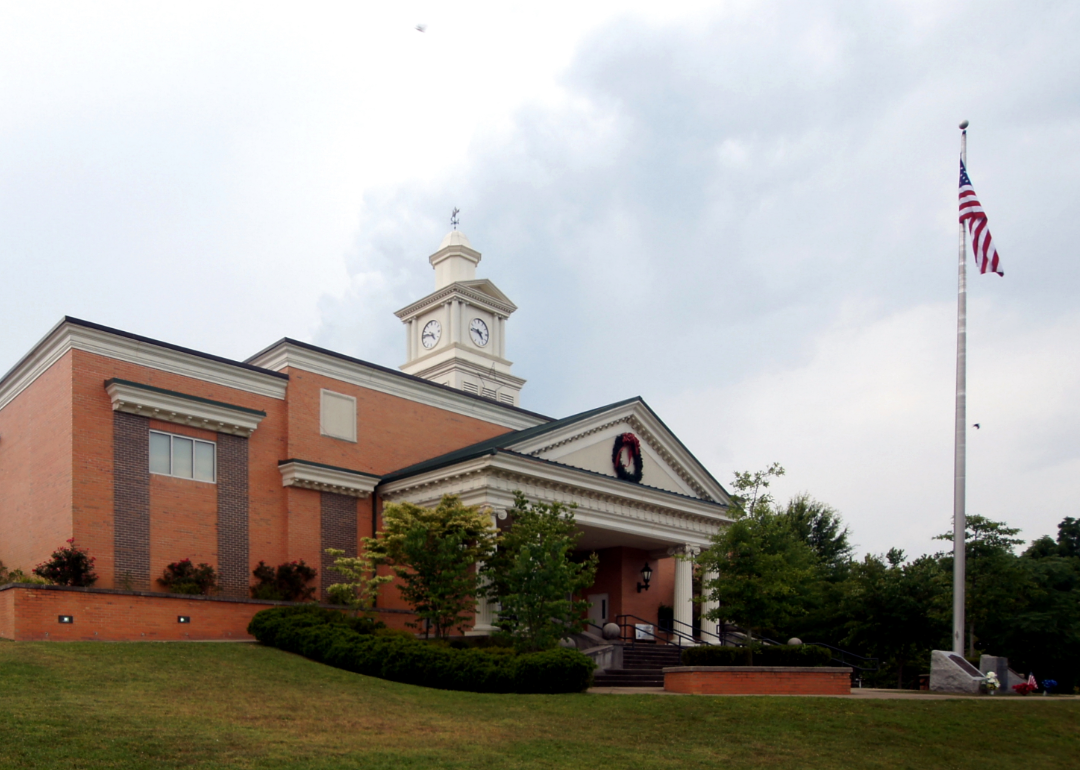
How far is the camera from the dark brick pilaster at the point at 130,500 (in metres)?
23.8

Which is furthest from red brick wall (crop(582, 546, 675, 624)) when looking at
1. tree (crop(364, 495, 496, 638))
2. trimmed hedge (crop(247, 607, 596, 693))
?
trimmed hedge (crop(247, 607, 596, 693))

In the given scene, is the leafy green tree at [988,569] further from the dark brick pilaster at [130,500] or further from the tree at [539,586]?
the dark brick pilaster at [130,500]

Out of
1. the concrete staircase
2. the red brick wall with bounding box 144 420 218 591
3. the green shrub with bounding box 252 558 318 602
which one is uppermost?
the red brick wall with bounding box 144 420 218 591

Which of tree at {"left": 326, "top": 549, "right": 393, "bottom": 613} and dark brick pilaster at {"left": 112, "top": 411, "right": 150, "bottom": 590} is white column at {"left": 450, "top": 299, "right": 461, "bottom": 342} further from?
dark brick pilaster at {"left": 112, "top": 411, "right": 150, "bottom": 590}

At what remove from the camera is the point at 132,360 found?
2534 cm

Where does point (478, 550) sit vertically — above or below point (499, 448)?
below

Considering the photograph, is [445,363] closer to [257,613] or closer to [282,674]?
[257,613]

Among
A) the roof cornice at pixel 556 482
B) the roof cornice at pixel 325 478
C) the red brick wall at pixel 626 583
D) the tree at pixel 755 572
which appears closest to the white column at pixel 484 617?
the roof cornice at pixel 556 482

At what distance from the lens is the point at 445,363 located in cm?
4625

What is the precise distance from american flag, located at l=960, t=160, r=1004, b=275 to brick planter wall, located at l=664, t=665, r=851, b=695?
1133cm

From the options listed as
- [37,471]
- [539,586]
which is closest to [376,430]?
[37,471]

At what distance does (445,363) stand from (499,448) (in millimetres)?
20335

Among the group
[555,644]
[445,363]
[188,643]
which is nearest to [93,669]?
[188,643]

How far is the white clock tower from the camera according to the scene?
152 feet
